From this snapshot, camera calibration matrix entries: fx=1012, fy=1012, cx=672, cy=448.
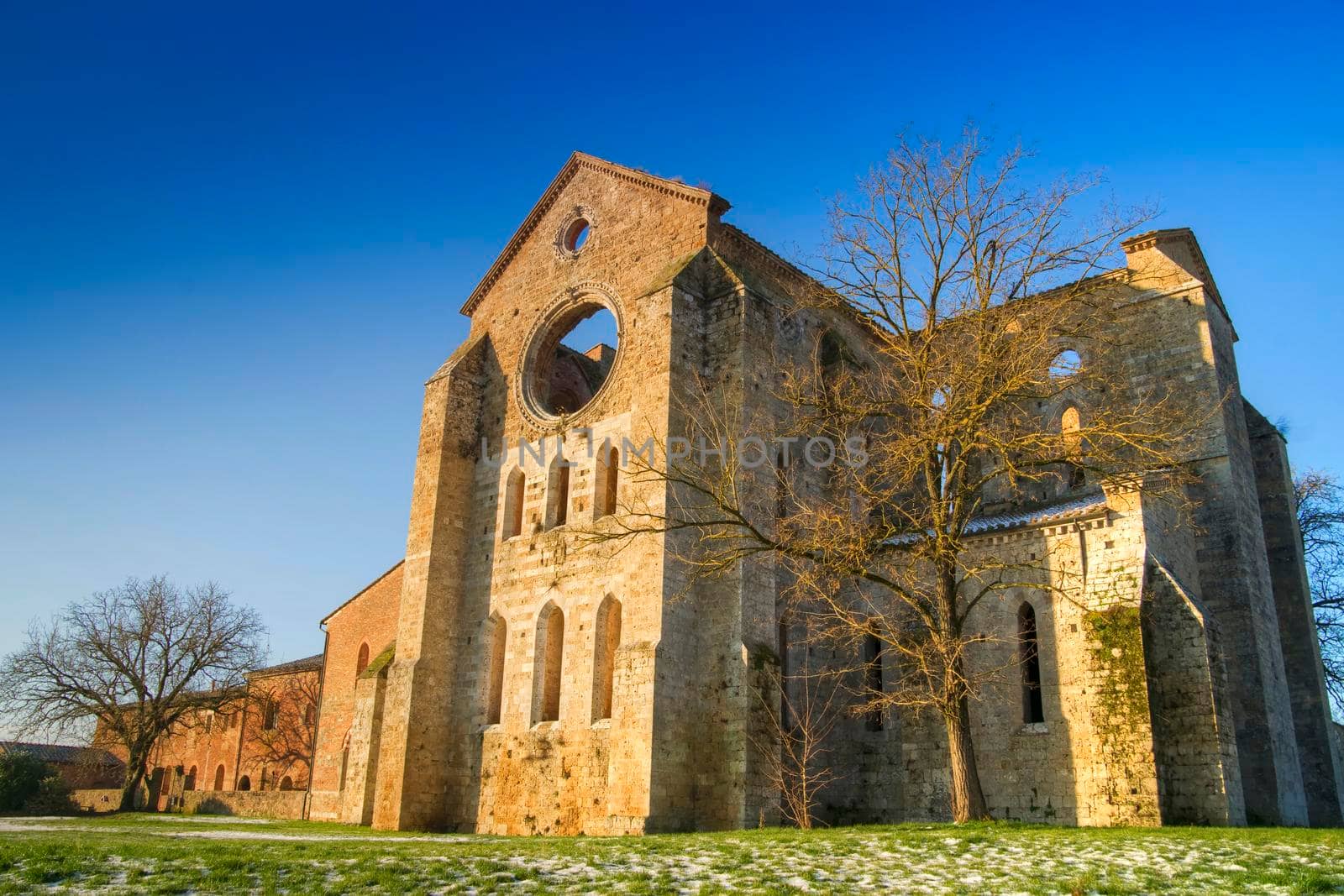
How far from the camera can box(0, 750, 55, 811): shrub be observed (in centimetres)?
3447

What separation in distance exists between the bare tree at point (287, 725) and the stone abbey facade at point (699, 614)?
46.9 ft

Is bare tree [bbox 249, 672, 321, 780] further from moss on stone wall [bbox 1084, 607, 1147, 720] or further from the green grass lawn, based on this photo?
moss on stone wall [bbox 1084, 607, 1147, 720]

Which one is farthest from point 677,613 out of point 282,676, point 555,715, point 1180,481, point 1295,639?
point 282,676

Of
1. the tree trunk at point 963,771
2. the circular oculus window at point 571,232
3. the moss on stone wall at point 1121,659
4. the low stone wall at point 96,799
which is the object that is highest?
the circular oculus window at point 571,232

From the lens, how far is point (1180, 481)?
1794 cm

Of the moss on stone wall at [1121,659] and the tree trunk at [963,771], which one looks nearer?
the tree trunk at [963,771]

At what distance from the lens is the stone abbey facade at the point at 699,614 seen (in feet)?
53.7

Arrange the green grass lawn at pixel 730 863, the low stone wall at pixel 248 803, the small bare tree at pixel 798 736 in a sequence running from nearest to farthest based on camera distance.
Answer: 1. the green grass lawn at pixel 730 863
2. the small bare tree at pixel 798 736
3. the low stone wall at pixel 248 803

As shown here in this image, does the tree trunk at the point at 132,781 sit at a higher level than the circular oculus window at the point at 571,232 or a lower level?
lower

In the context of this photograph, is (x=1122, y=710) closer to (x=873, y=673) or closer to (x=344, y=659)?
(x=873, y=673)

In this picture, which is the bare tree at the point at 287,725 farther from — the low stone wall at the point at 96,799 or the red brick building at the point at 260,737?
the low stone wall at the point at 96,799

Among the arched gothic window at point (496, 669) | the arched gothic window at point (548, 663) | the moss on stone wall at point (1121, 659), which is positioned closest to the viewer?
the moss on stone wall at point (1121, 659)

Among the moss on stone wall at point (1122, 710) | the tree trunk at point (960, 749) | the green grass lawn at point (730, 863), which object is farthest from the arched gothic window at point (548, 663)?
the moss on stone wall at point (1122, 710)

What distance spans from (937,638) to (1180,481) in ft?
21.0
